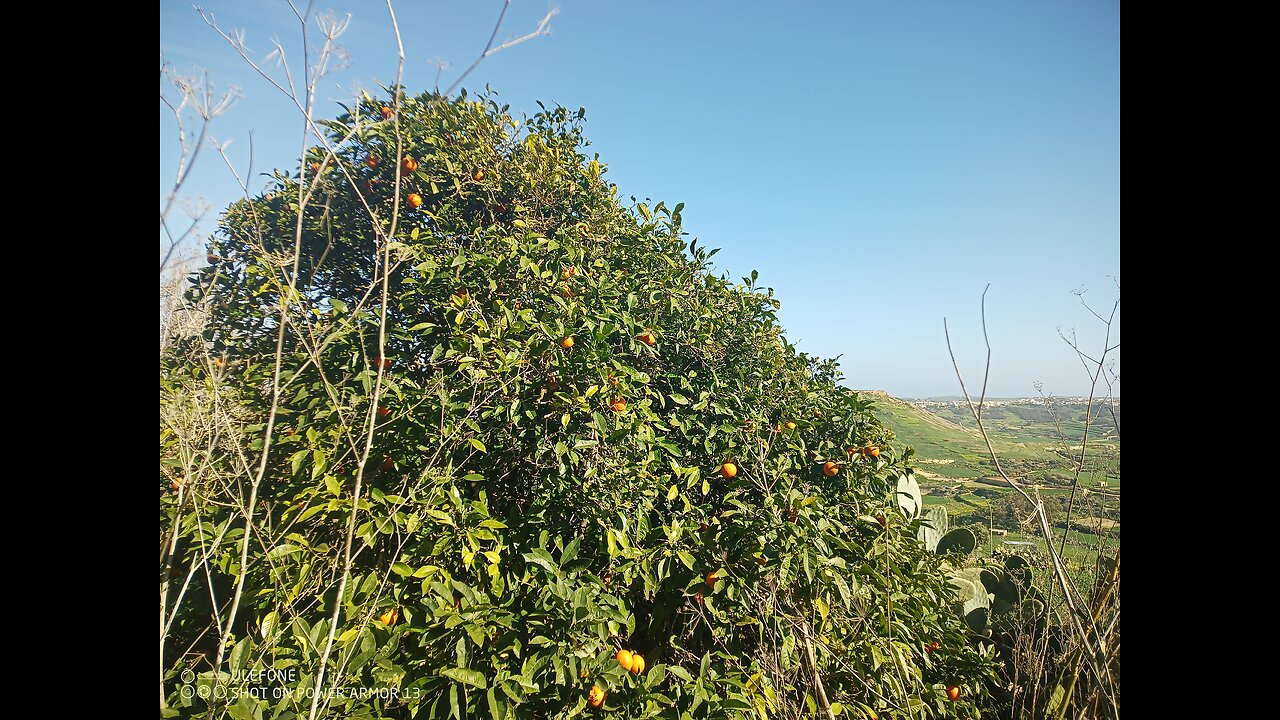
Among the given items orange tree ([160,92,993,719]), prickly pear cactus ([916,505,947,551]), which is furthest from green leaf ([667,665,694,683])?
prickly pear cactus ([916,505,947,551])

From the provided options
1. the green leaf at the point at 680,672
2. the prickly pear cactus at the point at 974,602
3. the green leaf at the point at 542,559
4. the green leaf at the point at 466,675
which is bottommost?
the prickly pear cactus at the point at 974,602

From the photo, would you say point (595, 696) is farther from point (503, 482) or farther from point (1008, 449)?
point (1008, 449)

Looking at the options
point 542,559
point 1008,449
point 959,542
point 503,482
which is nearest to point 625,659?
point 542,559

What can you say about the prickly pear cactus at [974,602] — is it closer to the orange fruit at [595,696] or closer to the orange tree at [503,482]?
the orange tree at [503,482]

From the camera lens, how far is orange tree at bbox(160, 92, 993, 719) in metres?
1.24

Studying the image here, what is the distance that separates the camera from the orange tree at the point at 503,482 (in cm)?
124

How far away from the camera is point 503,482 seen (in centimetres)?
177

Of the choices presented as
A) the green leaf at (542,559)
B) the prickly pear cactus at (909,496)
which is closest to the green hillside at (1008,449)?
the prickly pear cactus at (909,496)

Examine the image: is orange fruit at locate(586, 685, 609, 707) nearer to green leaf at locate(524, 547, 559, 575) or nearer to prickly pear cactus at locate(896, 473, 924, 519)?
green leaf at locate(524, 547, 559, 575)
